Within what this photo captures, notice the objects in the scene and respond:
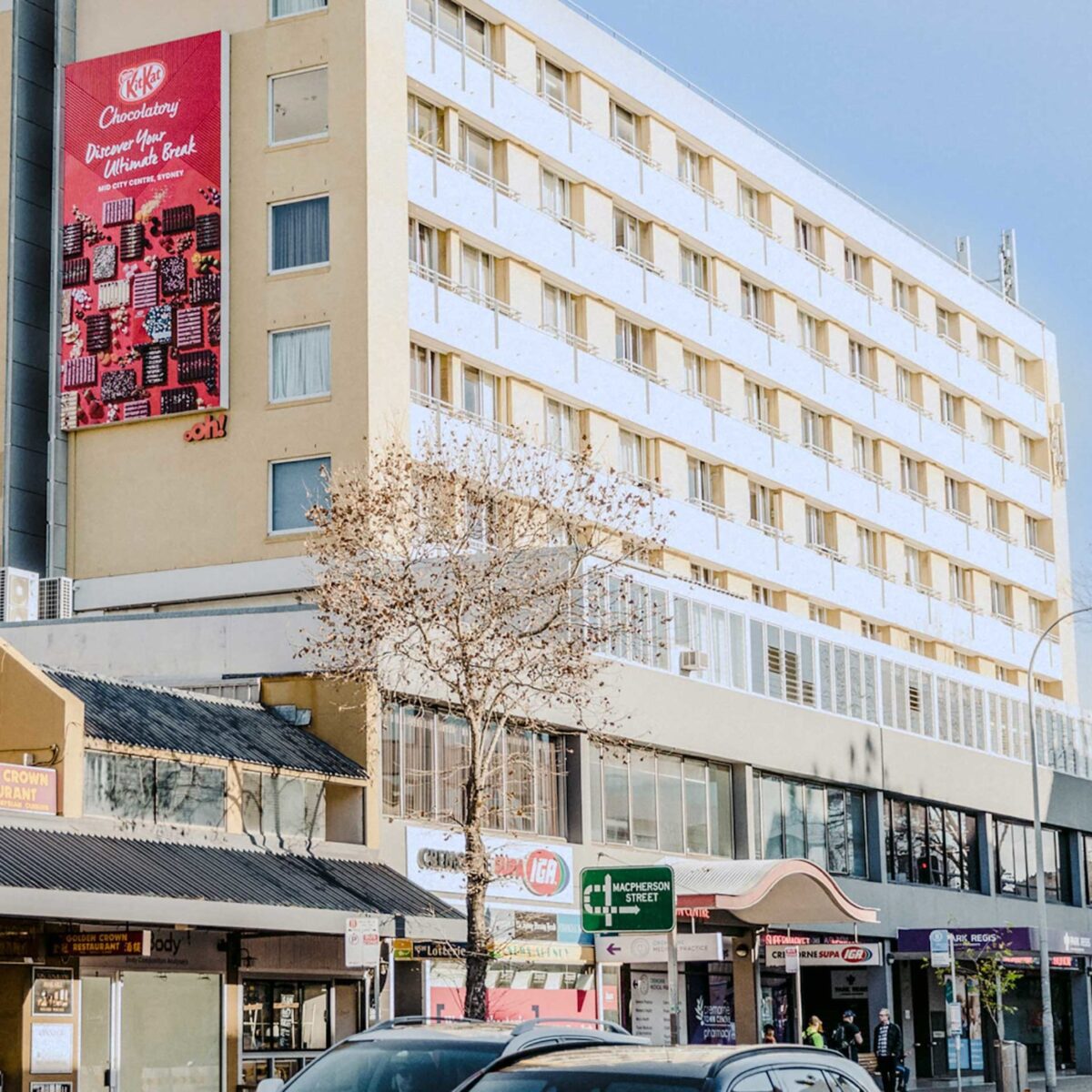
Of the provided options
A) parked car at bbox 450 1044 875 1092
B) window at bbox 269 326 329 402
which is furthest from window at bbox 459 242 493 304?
parked car at bbox 450 1044 875 1092

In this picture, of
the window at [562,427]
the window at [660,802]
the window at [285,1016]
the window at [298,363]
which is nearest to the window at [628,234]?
the window at [562,427]

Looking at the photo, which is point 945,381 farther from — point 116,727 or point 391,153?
point 116,727

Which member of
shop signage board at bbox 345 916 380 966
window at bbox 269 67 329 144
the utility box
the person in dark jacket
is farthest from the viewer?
window at bbox 269 67 329 144

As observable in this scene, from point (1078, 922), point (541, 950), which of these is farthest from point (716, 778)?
point (1078, 922)

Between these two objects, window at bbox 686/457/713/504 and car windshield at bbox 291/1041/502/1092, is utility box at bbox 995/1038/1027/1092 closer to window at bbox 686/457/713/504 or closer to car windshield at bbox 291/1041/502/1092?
window at bbox 686/457/713/504

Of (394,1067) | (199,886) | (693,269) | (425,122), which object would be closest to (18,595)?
(425,122)

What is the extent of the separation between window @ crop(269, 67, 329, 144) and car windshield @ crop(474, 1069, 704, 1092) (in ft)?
Result: 103

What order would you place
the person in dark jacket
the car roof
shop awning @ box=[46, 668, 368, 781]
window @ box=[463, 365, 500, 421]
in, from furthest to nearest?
1. window @ box=[463, 365, 500, 421]
2. the person in dark jacket
3. shop awning @ box=[46, 668, 368, 781]
4. the car roof

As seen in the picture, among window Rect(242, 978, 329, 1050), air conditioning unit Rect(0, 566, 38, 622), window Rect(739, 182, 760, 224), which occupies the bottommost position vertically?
window Rect(242, 978, 329, 1050)

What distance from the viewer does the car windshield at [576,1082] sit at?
27.6 feet

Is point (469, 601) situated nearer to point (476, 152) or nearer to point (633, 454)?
point (476, 152)

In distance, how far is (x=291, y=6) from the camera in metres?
39.1

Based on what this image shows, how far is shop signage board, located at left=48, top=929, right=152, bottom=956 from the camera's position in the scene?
80.2ft

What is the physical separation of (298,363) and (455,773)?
8732mm
